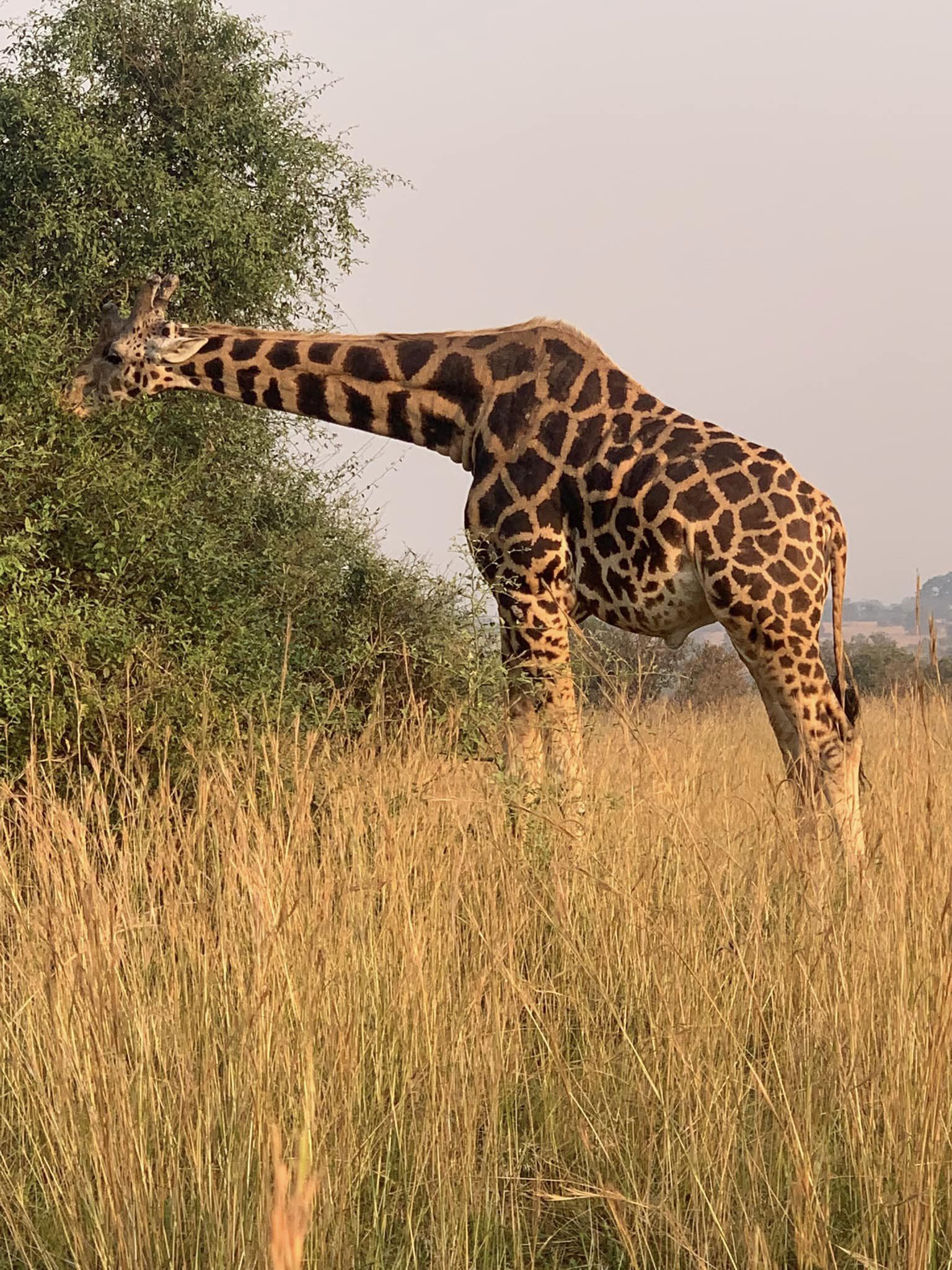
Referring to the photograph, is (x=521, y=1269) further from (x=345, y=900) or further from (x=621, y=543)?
(x=621, y=543)

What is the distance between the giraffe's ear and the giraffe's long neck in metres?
0.06

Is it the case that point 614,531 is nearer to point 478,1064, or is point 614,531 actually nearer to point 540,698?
point 540,698

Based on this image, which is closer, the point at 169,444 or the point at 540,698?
the point at 540,698

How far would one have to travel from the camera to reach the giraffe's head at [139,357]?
26.7 feet

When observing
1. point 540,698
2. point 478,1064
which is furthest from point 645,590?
point 478,1064

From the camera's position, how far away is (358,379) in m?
7.96

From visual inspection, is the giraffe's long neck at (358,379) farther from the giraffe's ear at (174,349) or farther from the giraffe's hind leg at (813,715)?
the giraffe's hind leg at (813,715)

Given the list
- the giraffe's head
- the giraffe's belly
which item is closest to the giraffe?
the giraffe's belly

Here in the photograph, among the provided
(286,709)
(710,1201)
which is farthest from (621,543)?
(710,1201)

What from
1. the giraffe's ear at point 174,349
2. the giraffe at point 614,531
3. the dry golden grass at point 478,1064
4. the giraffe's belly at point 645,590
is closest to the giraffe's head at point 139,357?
the giraffe's ear at point 174,349

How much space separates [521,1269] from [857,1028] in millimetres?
1059

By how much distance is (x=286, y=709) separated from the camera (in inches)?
339

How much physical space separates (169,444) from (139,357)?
3.09 meters

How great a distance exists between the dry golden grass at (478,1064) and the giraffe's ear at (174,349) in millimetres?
4056
